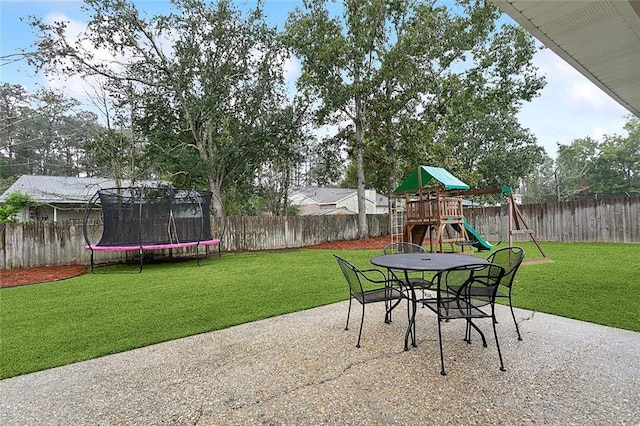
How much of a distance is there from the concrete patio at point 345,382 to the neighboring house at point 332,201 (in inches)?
873

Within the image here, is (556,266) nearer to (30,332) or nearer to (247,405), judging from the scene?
(247,405)

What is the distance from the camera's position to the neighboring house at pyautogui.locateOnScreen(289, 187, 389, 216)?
2598cm

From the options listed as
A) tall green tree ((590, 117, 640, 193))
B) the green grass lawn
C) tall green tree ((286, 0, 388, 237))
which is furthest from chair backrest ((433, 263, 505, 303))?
tall green tree ((590, 117, 640, 193))

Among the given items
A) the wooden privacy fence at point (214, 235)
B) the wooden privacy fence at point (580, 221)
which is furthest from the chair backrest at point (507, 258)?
the wooden privacy fence at point (580, 221)

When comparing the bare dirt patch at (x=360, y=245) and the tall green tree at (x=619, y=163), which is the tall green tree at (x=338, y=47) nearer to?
the bare dirt patch at (x=360, y=245)

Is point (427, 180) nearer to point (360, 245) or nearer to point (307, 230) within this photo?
point (360, 245)

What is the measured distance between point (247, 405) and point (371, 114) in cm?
1351

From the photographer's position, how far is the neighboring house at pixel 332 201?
25984 mm

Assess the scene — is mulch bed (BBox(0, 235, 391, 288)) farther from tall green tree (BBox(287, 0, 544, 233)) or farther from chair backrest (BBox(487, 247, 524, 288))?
tall green tree (BBox(287, 0, 544, 233))

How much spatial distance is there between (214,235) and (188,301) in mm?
6440

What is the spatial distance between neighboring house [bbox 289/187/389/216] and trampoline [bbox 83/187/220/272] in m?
16.7

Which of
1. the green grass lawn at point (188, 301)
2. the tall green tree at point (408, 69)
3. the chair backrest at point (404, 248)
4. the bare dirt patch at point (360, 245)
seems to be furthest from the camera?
the tall green tree at point (408, 69)

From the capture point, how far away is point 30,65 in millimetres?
9594

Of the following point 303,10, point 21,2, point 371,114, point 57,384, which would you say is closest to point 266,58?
point 303,10
